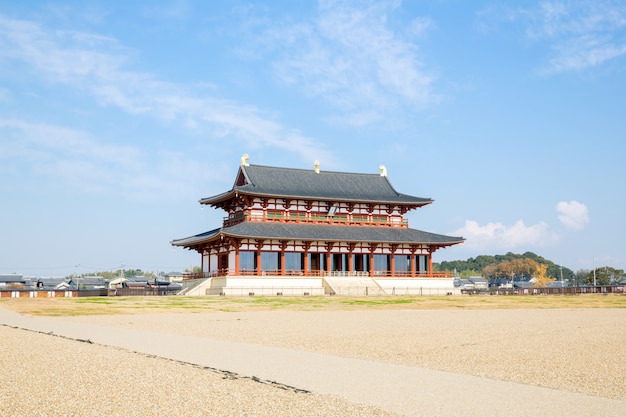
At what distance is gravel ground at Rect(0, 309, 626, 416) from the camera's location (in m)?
8.49

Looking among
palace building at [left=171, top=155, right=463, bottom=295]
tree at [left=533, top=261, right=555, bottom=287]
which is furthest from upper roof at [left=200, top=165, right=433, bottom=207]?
tree at [left=533, top=261, right=555, bottom=287]

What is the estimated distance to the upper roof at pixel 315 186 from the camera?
208ft

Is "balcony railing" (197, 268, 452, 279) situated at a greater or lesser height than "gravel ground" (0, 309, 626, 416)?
greater

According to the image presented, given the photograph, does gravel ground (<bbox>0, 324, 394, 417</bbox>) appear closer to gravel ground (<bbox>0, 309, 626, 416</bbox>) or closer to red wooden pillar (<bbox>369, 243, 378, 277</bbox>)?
gravel ground (<bbox>0, 309, 626, 416</bbox>)

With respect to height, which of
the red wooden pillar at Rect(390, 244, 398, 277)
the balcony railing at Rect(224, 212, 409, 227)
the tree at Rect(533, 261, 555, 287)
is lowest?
the tree at Rect(533, 261, 555, 287)

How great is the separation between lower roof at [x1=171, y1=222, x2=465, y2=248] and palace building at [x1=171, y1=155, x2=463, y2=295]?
0.11 m

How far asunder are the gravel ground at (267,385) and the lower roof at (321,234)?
33.4m

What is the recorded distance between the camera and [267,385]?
9961 millimetres

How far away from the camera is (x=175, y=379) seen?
1048 cm

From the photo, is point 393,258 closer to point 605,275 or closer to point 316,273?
point 316,273

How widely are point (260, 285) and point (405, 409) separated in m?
49.2

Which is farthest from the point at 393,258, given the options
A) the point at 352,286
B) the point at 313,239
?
the point at 313,239

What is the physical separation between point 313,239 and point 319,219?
650 centimetres

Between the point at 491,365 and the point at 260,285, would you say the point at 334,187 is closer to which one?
the point at 260,285
